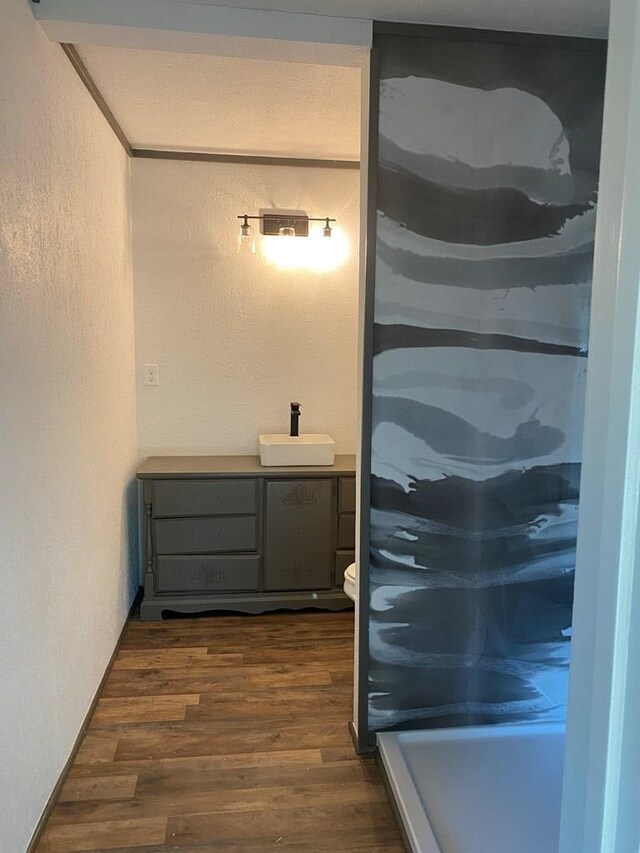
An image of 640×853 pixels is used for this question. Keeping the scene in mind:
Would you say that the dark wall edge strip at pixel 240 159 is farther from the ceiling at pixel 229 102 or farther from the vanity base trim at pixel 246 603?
the vanity base trim at pixel 246 603

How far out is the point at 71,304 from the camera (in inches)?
80.6

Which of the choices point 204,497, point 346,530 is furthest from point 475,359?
point 204,497

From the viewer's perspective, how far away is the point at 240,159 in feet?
10.6

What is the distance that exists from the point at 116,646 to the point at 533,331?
2085 mm

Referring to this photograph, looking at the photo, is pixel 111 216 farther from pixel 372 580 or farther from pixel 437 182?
pixel 372 580

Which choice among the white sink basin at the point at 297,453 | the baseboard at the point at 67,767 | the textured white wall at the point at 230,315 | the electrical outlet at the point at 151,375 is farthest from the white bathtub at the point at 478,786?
the electrical outlet at the point at 151,375

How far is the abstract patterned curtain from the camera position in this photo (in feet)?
6.27

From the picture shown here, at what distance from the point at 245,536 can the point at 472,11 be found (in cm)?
227

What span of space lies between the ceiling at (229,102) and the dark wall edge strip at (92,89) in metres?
0.02

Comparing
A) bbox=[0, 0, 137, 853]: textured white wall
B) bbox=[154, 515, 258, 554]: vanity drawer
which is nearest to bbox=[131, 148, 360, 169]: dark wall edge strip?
bbox=[0, 0, 137, 853]: textured white wall

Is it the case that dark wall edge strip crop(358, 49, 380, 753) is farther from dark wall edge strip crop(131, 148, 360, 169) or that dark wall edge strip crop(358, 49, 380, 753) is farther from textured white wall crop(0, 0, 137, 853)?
dark wall edge strip crop(131, 148, 360, 169)

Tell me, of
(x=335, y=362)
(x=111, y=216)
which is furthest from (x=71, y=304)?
(x=335, y=362)

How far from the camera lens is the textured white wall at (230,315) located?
326cm

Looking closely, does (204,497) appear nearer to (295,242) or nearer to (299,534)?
(299,534)
